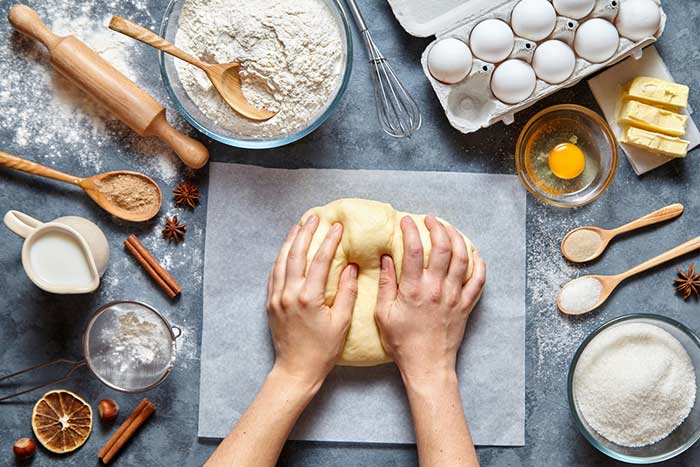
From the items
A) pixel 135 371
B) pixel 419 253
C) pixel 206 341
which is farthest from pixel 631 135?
pixel 135 371

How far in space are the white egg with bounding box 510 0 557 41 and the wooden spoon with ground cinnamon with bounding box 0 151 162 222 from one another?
837mm

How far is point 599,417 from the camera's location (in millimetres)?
1427

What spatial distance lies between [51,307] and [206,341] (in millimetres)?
351

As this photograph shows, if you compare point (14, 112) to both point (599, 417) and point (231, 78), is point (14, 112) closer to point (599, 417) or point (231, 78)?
point (231, 78)

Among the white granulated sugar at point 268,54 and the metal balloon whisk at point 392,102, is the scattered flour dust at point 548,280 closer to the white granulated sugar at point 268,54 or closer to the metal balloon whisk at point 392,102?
the metal balloon whisk at point 392,102

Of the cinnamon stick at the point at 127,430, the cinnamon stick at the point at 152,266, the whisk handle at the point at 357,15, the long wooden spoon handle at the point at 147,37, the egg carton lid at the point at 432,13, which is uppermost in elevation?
the long wooden spoon handle at the point at 147,37

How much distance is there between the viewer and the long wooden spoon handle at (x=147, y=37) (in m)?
1.30

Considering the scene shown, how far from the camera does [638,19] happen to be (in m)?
1.38

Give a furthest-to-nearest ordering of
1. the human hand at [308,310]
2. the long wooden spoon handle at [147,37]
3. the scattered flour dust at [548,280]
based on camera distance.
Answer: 1. the scattered flour dust at [548,280]
2. the human hand at [308,310]
3. the long wooden spoon handle at [147,37]

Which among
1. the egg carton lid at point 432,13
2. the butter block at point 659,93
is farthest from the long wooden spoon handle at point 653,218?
the egg carton lid at point 432,13

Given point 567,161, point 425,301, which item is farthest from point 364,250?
point 567,161

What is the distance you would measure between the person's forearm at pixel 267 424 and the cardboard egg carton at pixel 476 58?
2.13ft

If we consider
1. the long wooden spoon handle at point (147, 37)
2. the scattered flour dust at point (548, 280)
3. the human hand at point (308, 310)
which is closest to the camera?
the long wooden spoon handle at point (147, 37)

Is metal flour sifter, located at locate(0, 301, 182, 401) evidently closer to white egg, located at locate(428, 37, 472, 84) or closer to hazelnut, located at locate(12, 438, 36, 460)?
hazelnut, located at locate(12, 438, 36, 460)
